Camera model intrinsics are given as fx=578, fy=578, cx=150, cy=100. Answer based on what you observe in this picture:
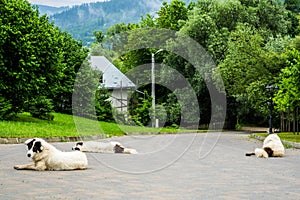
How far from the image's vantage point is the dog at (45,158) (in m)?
11.4

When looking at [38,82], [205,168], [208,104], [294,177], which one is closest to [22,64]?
[38,82]

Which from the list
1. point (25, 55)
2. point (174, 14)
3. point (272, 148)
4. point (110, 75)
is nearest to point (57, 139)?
point (272, 148)

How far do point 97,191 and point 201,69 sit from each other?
4663 centimetres

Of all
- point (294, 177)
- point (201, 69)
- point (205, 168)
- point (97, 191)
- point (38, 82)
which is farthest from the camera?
point (201, 69)

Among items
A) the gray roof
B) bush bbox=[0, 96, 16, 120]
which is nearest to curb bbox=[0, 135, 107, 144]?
bush bbox=[0, 96, 16, 120]

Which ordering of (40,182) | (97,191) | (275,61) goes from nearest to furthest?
(97,191)
(40,182)
(275,61)

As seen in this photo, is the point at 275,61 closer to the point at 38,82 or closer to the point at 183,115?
the point at 38,82

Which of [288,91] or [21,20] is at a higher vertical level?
[21,20]

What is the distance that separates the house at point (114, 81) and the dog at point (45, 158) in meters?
45.1

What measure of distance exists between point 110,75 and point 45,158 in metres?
55.6

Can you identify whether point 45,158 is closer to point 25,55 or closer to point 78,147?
point 78,147

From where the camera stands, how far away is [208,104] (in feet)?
202

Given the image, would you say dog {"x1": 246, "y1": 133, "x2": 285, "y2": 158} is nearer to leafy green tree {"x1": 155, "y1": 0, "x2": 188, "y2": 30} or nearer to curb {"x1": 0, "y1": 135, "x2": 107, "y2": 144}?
curb {"x1": 0, "y1": 135, "x2": 107, "y2": 144}

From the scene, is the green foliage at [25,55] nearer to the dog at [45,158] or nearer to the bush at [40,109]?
the bush at [40,109]
